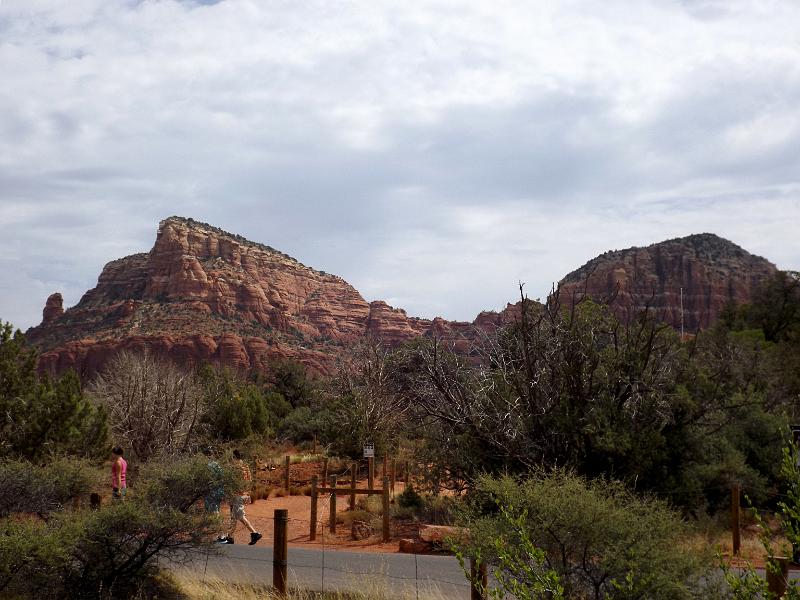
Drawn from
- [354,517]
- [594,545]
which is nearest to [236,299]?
[354,517]

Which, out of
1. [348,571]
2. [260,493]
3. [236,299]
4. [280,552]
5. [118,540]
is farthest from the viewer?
[236,299]

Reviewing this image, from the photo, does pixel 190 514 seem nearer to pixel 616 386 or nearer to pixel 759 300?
pixel 616 386

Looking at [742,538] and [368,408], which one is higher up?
[368,408]

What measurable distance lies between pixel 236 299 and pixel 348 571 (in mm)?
105416

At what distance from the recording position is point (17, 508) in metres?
10.8

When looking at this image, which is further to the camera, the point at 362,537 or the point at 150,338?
the point at 150,338

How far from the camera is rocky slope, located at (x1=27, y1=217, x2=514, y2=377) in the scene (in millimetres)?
97500

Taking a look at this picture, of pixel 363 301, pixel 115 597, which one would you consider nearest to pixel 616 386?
pixel 115 597

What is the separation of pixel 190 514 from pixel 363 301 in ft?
467

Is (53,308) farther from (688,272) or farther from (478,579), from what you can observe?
(478,579)

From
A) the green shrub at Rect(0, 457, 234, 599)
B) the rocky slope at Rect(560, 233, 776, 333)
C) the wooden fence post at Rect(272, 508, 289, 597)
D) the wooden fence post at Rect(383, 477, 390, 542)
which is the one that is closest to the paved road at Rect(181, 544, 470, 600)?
the wooden fence post at Rect(272, 508, 289, 597)

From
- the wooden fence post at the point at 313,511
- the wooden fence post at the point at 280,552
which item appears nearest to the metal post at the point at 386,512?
the wooden fence post at the point at 313,511

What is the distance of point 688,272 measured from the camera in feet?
326

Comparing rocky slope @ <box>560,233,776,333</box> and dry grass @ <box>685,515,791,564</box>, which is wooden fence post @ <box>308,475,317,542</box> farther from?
rocky slope @ <box>560,233,776,333</box>
